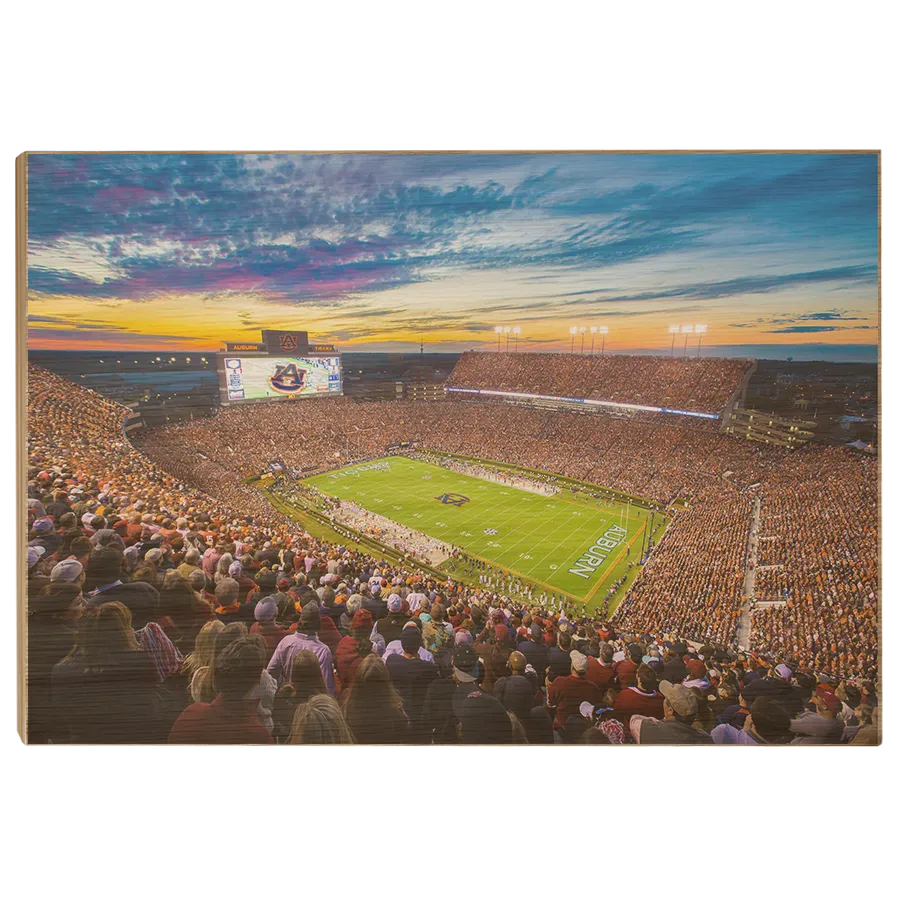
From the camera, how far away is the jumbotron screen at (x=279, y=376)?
269 inches

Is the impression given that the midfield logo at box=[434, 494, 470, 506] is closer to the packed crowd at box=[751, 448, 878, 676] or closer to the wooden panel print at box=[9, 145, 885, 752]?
the wooden panel print at box=[9, 145, 885, 752]

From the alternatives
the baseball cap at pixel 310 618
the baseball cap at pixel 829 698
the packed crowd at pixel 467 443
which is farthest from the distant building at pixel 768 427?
the baseball cap at pixel 310 618

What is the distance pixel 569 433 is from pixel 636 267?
3.47m

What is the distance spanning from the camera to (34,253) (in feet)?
19.5

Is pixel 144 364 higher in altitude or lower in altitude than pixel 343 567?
higher

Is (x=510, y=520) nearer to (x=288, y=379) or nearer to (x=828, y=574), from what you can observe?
(x=828, y=574)

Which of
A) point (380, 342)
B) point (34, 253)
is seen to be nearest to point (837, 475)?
point (380, 342)

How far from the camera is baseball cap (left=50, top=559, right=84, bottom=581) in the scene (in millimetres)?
5688

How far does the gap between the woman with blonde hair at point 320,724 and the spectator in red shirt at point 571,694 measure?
2.81 meters

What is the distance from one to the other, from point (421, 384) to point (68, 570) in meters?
5.78

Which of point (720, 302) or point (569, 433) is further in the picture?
point (569, 433)

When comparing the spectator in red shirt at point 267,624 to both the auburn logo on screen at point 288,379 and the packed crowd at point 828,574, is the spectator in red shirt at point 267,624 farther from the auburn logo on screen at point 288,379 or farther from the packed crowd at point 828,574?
the packed crowd at point 828,574

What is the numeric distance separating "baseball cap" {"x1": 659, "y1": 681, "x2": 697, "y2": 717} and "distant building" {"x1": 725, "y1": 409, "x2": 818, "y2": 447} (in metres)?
4.26

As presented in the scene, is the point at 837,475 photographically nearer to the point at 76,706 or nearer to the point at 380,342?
the point at 380,342
